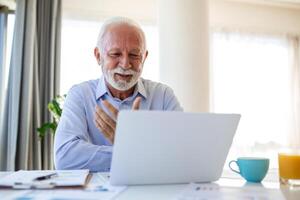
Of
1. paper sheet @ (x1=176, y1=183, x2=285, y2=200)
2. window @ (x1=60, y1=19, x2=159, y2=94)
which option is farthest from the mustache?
window @ (x1=60, y1=19, x2=159, y2=94)

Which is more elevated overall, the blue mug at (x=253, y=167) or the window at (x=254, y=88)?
the window at (x=254, y=88)

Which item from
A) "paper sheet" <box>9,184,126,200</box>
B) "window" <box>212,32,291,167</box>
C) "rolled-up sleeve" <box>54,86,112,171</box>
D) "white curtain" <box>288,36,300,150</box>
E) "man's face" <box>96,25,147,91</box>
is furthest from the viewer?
"white curtain" <box>288,36,300,150</box>

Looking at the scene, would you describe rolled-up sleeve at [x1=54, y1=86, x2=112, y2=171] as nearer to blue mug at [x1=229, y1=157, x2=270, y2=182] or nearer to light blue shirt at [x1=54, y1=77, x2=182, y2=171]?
light blue shirt at [x1=54, y1=77, x2=182, y2=171]

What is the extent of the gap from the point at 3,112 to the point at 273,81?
137 inches

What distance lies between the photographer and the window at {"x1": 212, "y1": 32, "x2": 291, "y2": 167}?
13.9ft

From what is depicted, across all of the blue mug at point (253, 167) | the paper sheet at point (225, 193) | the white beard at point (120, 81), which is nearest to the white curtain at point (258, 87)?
the white beard at point (120, 81)

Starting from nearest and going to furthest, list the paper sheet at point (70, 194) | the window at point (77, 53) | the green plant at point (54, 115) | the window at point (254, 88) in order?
the paper sheet at point (70, 194) → the green plant at point (54, 115) → the window at point (77, 53) → the window at point (254, 88)

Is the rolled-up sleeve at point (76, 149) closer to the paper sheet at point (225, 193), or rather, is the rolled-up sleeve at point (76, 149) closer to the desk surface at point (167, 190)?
the desk surface at point (167, 190)

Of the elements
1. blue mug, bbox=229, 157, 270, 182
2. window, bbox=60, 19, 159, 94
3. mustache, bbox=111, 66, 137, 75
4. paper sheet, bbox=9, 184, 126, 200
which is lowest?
paper sheet, bbox=9, 184, 126, 200

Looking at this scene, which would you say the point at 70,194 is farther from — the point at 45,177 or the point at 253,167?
the point at 253,167

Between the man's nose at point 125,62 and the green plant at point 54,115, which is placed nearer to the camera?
the man's nose at point 125,62

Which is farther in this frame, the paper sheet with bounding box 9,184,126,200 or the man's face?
the man's face

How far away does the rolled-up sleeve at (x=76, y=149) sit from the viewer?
1.07 m

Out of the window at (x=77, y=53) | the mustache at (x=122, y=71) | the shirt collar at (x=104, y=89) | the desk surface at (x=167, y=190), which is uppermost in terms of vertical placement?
the window at (x=77, y=53)
